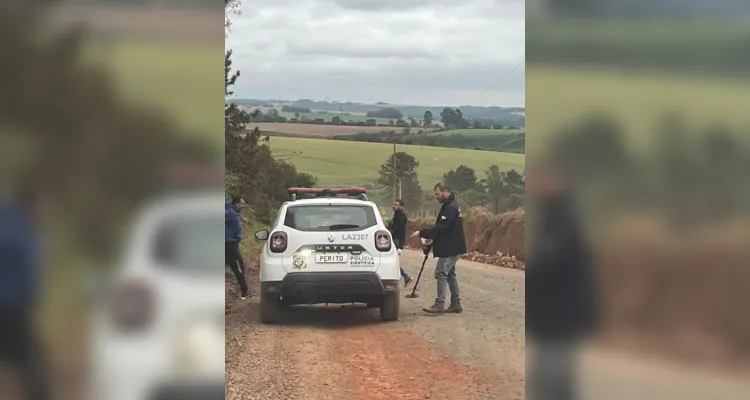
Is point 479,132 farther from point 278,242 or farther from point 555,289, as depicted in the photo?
point 278,242

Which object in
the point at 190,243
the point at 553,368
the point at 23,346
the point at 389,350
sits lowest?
the point at 389,350

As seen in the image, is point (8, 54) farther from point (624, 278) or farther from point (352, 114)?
point (624, 278)

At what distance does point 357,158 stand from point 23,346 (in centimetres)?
179

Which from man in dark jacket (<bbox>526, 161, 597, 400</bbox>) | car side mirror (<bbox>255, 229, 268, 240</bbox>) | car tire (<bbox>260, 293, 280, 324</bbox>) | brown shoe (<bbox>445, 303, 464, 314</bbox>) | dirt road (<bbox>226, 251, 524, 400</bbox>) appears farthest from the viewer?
car side mirror (<bbox>255, 229, 268, 240</bbox>)

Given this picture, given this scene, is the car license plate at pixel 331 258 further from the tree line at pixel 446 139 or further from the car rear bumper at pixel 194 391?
the car rear bumper at pixel 194 391

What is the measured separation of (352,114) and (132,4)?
1.27 m

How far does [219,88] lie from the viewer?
2.72 m

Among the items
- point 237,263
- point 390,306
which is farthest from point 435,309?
point 237,263

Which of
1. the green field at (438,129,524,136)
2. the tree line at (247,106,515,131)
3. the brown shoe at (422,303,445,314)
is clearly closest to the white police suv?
the brown shoe at (422,303,445,314)

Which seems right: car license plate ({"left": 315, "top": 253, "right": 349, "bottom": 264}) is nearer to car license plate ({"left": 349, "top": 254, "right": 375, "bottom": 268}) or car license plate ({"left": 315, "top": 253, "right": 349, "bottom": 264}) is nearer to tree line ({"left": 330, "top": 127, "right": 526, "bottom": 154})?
car license plate ({"left": 349, "top": 254, "right": 375, "bottom": 268})

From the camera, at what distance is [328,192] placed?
4.07 m

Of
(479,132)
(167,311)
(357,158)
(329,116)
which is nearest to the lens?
(167,311)

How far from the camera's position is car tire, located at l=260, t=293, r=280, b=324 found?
431cm

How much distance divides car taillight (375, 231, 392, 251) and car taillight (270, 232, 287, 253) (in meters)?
0.55
